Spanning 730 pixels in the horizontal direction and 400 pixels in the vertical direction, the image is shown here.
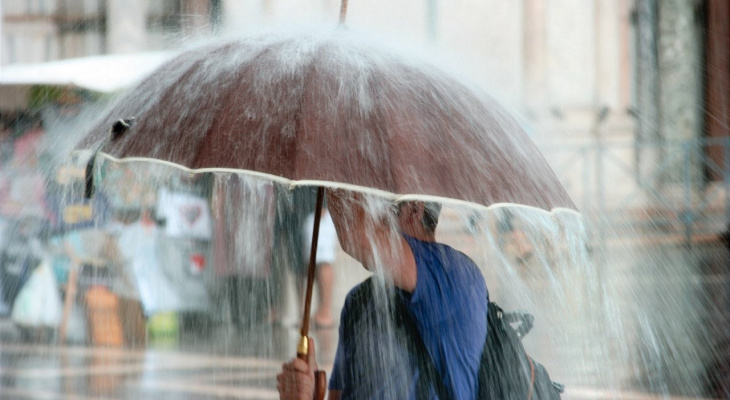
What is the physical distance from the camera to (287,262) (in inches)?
360

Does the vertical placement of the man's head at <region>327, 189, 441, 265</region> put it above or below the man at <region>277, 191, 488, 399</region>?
above

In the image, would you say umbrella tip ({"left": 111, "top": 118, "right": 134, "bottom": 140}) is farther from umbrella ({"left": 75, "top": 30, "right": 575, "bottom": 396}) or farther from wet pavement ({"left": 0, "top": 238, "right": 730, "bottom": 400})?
wet pavement ({"left": 0, "top": 238, "right": 730, "bottom": 400})

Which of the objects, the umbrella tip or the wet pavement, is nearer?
the umbrella tip

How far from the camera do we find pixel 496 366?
7.14ft

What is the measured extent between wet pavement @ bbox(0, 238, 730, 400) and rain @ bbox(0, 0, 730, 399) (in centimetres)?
4

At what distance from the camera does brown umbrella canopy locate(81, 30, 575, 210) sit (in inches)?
76.5

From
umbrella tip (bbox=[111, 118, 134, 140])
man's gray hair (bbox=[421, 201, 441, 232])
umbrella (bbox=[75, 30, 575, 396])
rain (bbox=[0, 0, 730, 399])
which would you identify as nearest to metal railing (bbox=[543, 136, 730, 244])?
rain (bbox=[0, 0, 730, 399])

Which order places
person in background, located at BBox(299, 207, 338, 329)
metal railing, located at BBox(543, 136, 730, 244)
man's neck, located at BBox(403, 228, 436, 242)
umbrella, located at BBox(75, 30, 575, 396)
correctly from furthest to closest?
1. metal railing, located at BBox(543, 136, 730, 244)
2. person in background, located at BBox(299, 207, 338, 329)
3. man's neck, located at BBox(403, 228, 436, 242)
4. umbrella, located at BBox(75, 30, 575, 396)

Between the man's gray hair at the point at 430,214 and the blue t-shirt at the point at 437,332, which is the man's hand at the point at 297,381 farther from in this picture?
the man's gray hair at the point at 430,214

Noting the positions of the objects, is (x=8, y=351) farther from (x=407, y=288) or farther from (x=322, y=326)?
(x=407, y=288)

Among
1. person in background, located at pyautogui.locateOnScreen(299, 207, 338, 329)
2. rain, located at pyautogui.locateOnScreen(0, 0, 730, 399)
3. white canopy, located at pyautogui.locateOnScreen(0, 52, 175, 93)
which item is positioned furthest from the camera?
white canopy, located at pyautogui.locateOnScreen(0, 52, 175, 93)

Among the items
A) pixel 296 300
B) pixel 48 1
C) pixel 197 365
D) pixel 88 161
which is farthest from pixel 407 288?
pixel 48 1

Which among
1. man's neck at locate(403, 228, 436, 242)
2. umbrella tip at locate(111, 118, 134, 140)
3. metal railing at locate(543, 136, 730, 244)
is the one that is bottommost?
metal railing at locate(543, 136, 730, 244)

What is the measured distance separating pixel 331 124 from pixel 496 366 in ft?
2.23
